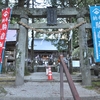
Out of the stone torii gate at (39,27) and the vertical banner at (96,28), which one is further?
the stone torii gate at (39,27)

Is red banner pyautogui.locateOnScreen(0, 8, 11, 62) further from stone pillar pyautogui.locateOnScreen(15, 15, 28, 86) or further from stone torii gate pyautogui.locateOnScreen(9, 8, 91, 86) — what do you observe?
stone pillar pyautogui.locateOnScreen(15, 15, 28, 86)

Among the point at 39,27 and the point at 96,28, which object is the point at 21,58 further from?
the point at 96,28

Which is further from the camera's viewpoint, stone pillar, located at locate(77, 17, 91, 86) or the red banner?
stone pillar, located at locate(77, 17, 91, 86)

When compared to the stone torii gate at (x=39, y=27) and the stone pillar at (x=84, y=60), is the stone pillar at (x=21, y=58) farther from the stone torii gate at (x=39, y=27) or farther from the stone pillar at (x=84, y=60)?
the stone pillar at (x=84, y=60)

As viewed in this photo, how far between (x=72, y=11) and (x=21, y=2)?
381 centimetres

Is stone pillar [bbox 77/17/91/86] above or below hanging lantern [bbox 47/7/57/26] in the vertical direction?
below

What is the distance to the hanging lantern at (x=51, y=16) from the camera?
24.2ft

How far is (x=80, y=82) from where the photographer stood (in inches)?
299

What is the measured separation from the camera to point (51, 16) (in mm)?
7395

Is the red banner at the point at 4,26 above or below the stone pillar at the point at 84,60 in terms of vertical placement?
above

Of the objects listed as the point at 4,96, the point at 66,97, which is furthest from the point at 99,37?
the point at 4,96

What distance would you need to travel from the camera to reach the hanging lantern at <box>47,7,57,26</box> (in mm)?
7363

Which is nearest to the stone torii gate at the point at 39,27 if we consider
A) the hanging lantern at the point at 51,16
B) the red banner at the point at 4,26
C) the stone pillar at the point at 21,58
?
the stone pillar at the point at 21,58

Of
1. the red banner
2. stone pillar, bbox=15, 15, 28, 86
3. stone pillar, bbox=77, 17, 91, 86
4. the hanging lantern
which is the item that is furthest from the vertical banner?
the red banner
